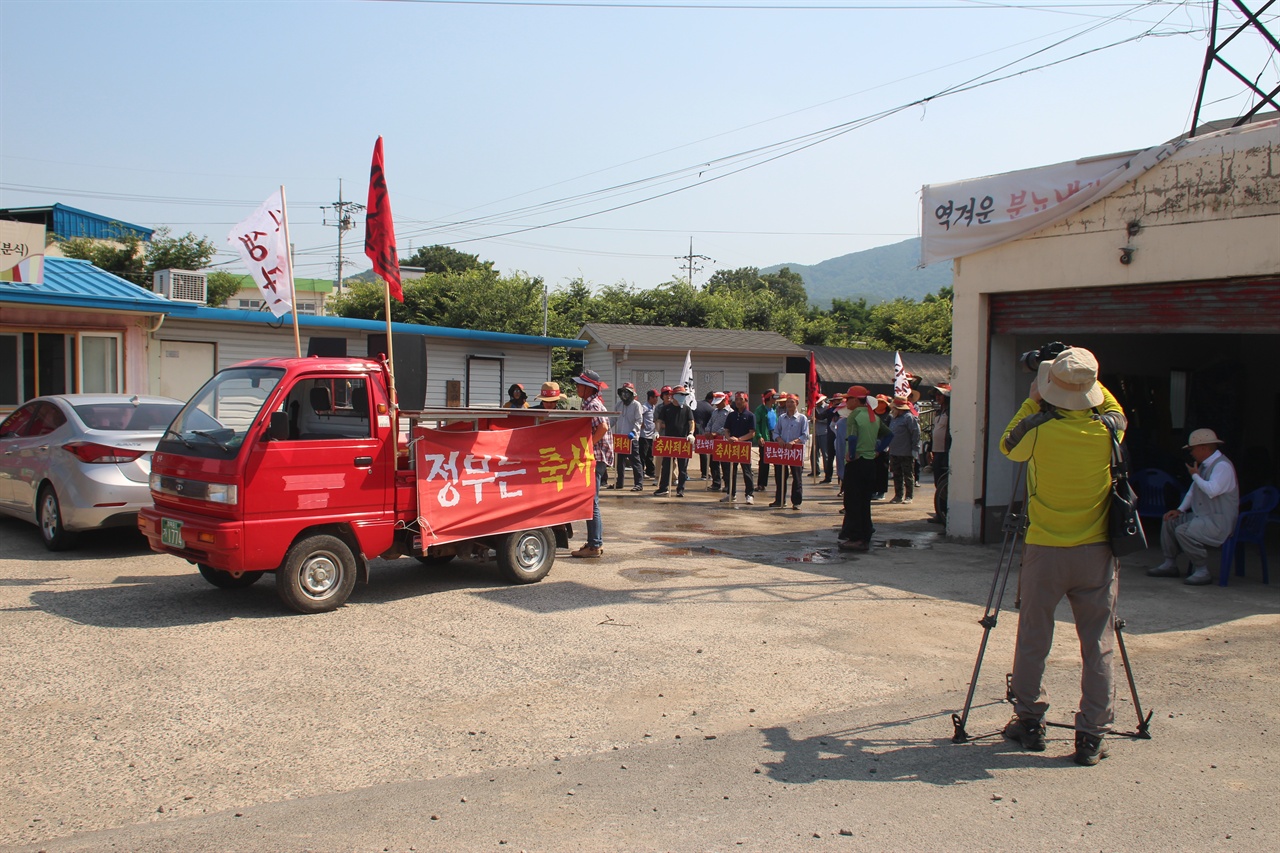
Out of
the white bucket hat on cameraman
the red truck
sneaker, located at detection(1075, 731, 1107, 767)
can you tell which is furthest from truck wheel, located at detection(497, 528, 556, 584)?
sneaker, located at detection(1075, 731, 1107, 767)

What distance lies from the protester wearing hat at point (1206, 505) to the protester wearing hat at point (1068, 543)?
5.08 m

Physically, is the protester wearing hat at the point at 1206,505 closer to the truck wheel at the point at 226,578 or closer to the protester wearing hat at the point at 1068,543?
the protester wearing hat at the point at 1068,543

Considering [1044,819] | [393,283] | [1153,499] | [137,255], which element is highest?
[137,255]

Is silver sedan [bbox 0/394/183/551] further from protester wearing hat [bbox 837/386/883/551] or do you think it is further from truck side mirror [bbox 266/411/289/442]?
protester wearing hat [bbox 837/386/883/551]

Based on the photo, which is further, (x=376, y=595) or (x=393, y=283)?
(x=393, y=283)

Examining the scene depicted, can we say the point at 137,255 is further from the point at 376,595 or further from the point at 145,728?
the point at 145,728

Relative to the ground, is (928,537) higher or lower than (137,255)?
lower

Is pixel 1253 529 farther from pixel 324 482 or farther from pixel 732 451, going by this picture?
pixel 324 482

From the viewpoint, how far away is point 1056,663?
6844mm

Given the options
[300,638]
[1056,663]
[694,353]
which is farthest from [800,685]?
[694,353]

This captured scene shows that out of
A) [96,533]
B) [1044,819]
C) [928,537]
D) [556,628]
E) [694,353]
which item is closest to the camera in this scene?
[1044,819]

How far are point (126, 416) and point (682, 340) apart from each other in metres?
24.1

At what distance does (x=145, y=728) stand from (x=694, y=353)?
2787 centimetres

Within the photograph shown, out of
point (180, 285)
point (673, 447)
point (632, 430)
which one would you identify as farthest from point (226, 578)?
point (180, 285)
